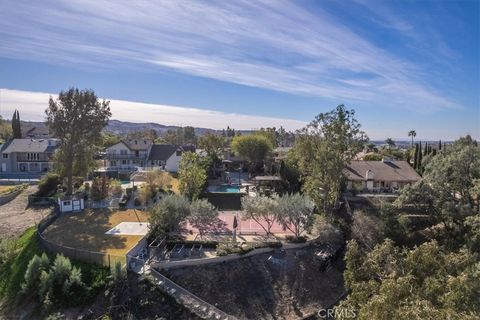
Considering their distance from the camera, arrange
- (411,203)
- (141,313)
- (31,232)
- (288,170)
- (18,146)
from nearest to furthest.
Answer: (141,313), (31,232), (411,203), (288,170), (18,146)

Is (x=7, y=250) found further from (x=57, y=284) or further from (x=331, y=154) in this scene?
(x=331, y=154)

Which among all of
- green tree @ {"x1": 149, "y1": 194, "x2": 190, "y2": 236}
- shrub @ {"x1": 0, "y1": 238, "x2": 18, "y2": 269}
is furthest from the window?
green tree @ {"x1": 149, "y1": 194, "x2": 190, "y2": 236}

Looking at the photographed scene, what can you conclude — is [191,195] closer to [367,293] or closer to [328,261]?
[328,261]

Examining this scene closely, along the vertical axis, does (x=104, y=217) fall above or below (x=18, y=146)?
below

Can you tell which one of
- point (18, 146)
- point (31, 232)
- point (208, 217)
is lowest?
point (31, 232)

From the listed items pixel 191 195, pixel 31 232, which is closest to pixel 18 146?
pixel 31 232

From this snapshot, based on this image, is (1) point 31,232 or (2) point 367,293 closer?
(2) point 367,293

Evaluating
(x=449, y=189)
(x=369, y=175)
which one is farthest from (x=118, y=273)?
(x=369, y=175)
